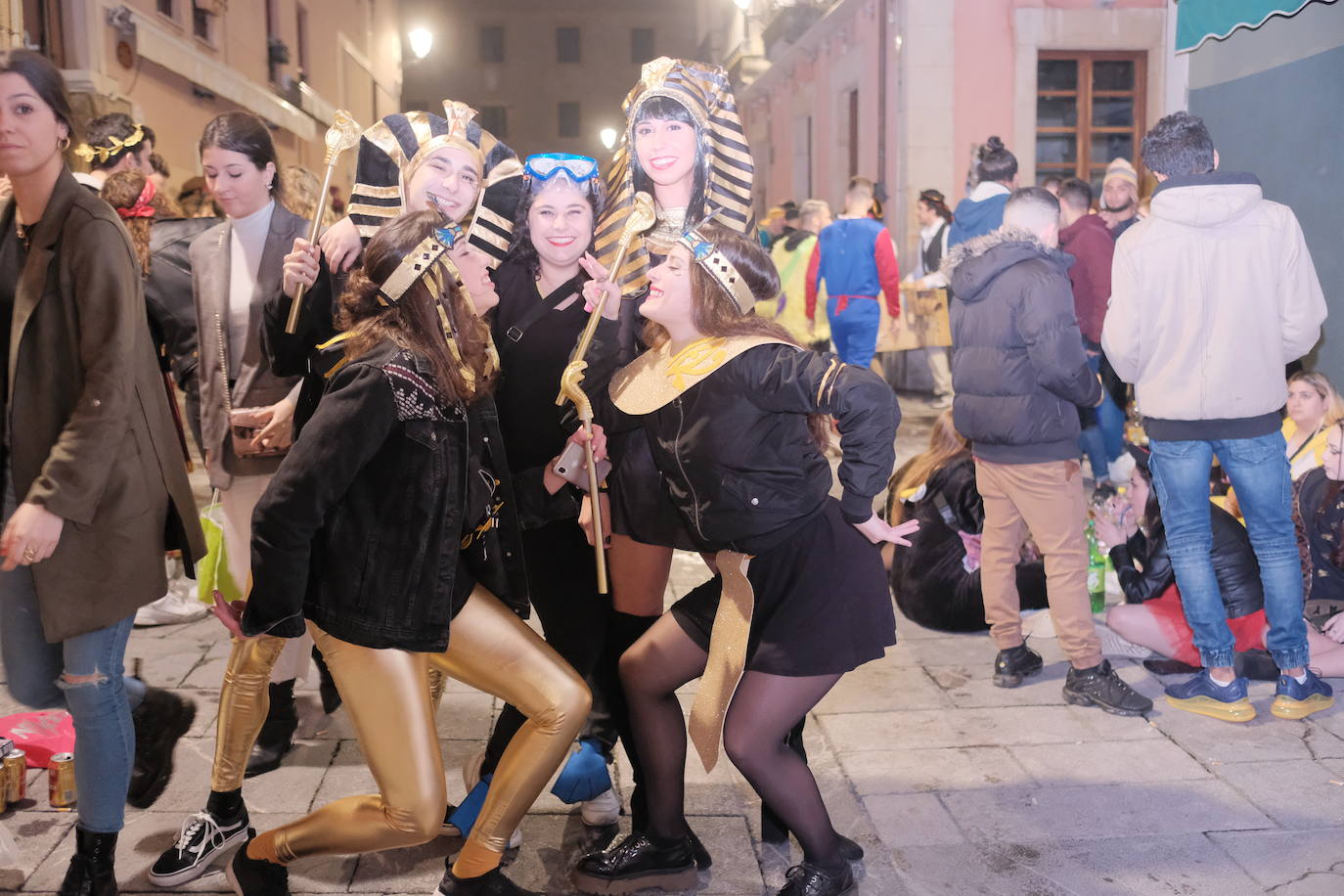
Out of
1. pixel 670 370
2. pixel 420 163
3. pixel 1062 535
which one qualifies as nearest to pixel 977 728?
pixel 1062 535

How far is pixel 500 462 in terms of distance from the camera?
3.13m

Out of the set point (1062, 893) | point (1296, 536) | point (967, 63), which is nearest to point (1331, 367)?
point (1296, 536)

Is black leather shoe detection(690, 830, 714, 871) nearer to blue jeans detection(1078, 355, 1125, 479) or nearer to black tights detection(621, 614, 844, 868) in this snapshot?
black tights detection(621, 614, 844, 868)

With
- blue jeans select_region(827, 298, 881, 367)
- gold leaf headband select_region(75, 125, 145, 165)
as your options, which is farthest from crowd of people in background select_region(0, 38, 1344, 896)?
blue jeans select_region(827, 298, 881, 367)

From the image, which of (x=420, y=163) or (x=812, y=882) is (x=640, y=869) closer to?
(x=812, y=882)

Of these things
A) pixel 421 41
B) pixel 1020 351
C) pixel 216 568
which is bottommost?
pixel 216 568

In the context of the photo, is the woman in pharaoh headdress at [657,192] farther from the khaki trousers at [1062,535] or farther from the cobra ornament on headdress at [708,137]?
the khaki trousers at [1062,535]

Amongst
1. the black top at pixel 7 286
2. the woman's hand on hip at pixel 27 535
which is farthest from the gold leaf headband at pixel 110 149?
the woman's hand on hip at pixel 27 535

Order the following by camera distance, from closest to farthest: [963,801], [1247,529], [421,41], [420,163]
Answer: [420,163], [963,801], [1247,529], [421,41]

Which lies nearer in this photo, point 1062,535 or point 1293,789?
point 1293,789

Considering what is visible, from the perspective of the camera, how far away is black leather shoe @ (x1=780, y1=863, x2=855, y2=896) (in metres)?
3.15

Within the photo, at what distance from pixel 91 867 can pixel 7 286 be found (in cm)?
145

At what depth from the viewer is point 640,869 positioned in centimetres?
327

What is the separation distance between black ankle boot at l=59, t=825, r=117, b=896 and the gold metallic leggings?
1.34ft
